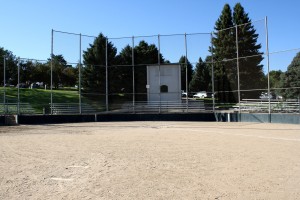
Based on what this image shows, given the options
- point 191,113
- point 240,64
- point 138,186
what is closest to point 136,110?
point 191,113

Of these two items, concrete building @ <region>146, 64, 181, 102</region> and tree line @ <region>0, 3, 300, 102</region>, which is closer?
tree line @ <region>0, 3, 300, 102</region>

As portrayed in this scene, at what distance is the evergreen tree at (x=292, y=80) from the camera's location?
2000cm

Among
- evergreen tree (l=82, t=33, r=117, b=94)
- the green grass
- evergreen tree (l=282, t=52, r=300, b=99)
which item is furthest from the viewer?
the green grass

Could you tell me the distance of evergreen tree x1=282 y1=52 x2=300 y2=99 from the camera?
787 inches

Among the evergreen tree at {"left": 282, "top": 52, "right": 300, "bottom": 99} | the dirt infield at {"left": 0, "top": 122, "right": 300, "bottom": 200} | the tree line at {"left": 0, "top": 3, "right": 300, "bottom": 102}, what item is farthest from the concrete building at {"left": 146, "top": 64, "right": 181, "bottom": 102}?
the dirt infield at {"left": 0, "top": 122, "right": 300, "bottom": 200}

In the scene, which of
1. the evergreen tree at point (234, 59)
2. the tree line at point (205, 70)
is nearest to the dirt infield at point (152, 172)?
the tree line at point (205, 70)

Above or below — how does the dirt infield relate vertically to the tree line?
below

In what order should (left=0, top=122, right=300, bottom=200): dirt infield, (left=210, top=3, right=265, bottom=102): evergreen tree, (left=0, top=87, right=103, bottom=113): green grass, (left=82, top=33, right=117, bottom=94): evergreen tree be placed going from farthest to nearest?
1. (left=0, top=87, right=103, bottom=113): green grass
2. (left=82, top=33, right=117, bottom=94): evergreen tree
3. (left=210, top=3, right=265, bottom=102): evergreen tree
4. (left=0, top=122, right=300, bottom=200): dirt infield

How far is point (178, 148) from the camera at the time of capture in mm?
10258

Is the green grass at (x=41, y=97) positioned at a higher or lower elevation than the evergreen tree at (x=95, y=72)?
lower

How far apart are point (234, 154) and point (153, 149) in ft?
8.30

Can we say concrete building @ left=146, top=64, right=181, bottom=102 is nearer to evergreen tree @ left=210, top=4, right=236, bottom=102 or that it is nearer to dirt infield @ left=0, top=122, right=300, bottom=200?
evergreen tree @ left=210, top=4, right=236, bottom=102

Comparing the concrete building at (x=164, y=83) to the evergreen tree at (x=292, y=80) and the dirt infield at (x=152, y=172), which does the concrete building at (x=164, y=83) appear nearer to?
the evergreen tree at (x=292, y=80)

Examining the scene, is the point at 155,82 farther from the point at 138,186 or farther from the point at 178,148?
the point at 138,186
